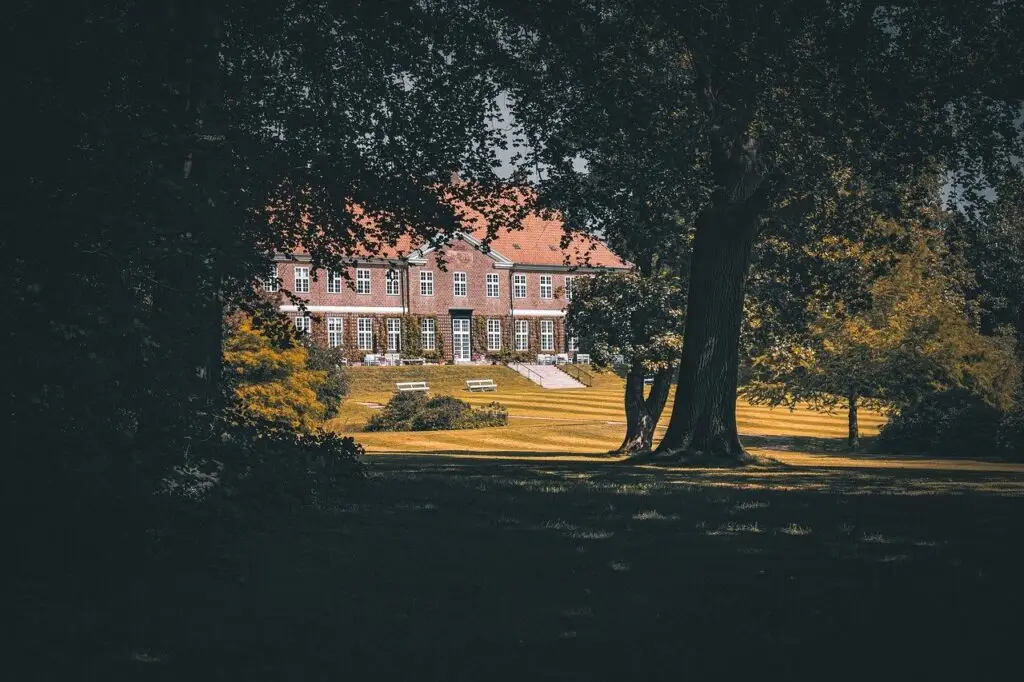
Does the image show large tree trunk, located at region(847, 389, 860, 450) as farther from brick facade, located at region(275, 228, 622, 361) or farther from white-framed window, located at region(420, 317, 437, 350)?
white-framed window, located at region(420, 317, 437, 350)

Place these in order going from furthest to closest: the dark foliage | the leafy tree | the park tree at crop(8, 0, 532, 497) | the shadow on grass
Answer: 1. the dark foliage
2. the leafy tree
3. the park tree at crop(8, 0, 532, 497)
4. the shadow on grass

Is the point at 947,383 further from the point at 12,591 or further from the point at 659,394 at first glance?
the point at 12,591

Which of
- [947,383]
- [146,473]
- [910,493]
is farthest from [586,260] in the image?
[947,383]

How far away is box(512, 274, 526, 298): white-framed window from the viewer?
243ft

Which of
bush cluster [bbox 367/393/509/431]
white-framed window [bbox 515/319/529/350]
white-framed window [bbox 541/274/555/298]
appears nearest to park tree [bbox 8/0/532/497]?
bush cluster [bbox 367/393/509/431]

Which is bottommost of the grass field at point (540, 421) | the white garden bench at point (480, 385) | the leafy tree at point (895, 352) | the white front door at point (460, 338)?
the grass field at point (540, 421)

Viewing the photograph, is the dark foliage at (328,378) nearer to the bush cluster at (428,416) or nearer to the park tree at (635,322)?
the bush cluster at (428,416)

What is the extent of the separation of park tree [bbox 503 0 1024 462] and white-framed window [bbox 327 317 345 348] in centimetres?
5305

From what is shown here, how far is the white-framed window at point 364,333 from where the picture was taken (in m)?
69.1

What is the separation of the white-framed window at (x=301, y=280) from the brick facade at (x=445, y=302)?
0.13 meters

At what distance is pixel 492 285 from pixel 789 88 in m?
60.4

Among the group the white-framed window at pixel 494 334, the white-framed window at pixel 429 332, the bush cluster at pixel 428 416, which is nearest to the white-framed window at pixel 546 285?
the white-framed window at pixel 494 334

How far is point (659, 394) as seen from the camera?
98.2ft

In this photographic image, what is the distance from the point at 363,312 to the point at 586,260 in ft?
171
